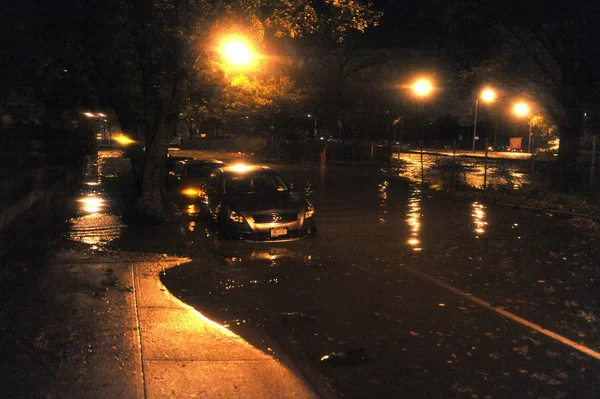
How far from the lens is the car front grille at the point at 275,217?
1070cm

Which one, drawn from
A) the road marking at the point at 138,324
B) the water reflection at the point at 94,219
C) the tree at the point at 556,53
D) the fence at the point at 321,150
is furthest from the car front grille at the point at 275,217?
the fence at the point at 321,150

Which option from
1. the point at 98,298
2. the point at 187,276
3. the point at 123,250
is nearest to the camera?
the point at 98,298

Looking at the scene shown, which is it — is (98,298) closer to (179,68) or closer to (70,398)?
(70,398)

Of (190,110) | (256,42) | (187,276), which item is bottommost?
(187,276)

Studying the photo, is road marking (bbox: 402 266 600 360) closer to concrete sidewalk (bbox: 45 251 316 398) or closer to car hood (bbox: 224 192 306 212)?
concrete sidewalk (bbox: 45 251 316 398)

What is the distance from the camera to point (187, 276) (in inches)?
338

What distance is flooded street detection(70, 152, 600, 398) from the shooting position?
532cm

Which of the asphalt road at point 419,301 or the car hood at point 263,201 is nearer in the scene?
the asphalt road at point 419,301

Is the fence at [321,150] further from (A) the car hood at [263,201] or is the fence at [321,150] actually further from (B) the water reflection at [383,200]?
(A) the car hood at [263,201]

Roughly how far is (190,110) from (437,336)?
13.2 metres

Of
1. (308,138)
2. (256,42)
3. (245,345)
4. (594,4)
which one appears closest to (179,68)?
(256,42)

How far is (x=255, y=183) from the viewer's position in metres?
12.6

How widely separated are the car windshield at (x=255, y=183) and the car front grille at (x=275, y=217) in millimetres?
1412

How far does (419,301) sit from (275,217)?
12.8 ft
